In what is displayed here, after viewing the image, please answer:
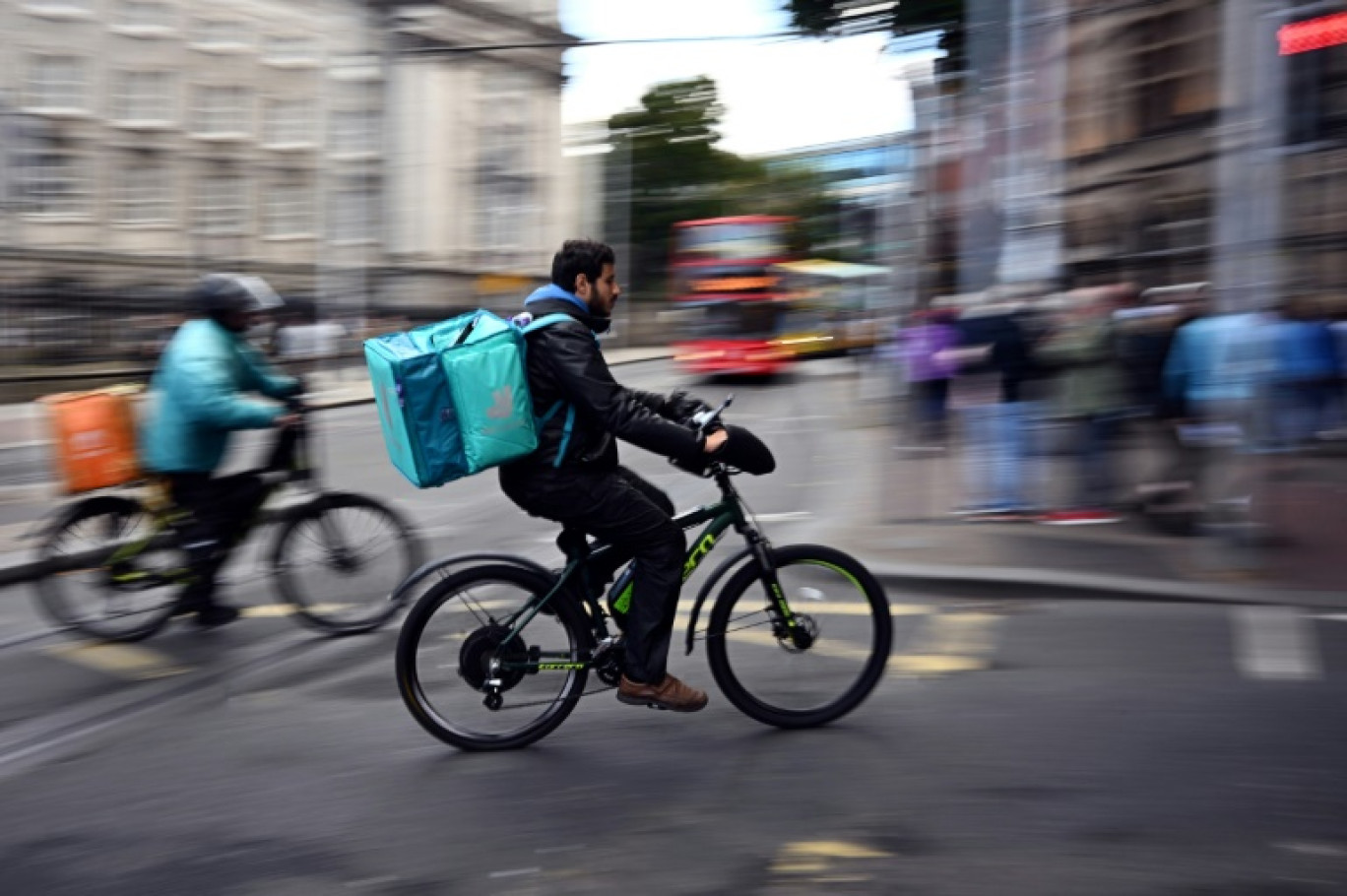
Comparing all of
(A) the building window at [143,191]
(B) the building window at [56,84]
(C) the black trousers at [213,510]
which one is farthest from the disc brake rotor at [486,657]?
(A) the building window at [143,191]

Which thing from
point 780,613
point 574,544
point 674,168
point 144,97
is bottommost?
point 780,613

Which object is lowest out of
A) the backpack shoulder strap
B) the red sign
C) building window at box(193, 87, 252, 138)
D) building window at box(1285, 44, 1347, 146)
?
the backpack shoulder strap

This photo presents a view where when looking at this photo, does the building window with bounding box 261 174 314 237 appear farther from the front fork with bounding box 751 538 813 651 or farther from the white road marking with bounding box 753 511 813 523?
the front fork with bounding box 751 538 813 651

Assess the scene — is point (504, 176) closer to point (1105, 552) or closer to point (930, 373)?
point (930, 373)

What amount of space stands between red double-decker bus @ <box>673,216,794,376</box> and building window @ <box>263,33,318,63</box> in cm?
2042

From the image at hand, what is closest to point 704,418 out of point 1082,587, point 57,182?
point 1082,587

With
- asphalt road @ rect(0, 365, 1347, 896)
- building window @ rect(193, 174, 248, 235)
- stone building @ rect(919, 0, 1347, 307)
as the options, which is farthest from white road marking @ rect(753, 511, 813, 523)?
building window @ rect(193, 174, 248, 235)

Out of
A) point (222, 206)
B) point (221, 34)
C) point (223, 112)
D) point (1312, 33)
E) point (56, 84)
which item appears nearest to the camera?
point (1312, 33)

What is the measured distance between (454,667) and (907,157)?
13.6 metres

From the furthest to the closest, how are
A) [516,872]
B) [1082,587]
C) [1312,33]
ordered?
1. [1312,33]
2. [1082,587]
3. [516,872]

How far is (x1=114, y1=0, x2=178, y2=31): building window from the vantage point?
1533 inches

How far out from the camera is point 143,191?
133 ft

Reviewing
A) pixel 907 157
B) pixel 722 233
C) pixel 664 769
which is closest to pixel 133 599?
pixel 664 769

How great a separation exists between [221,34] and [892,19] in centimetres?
2071
